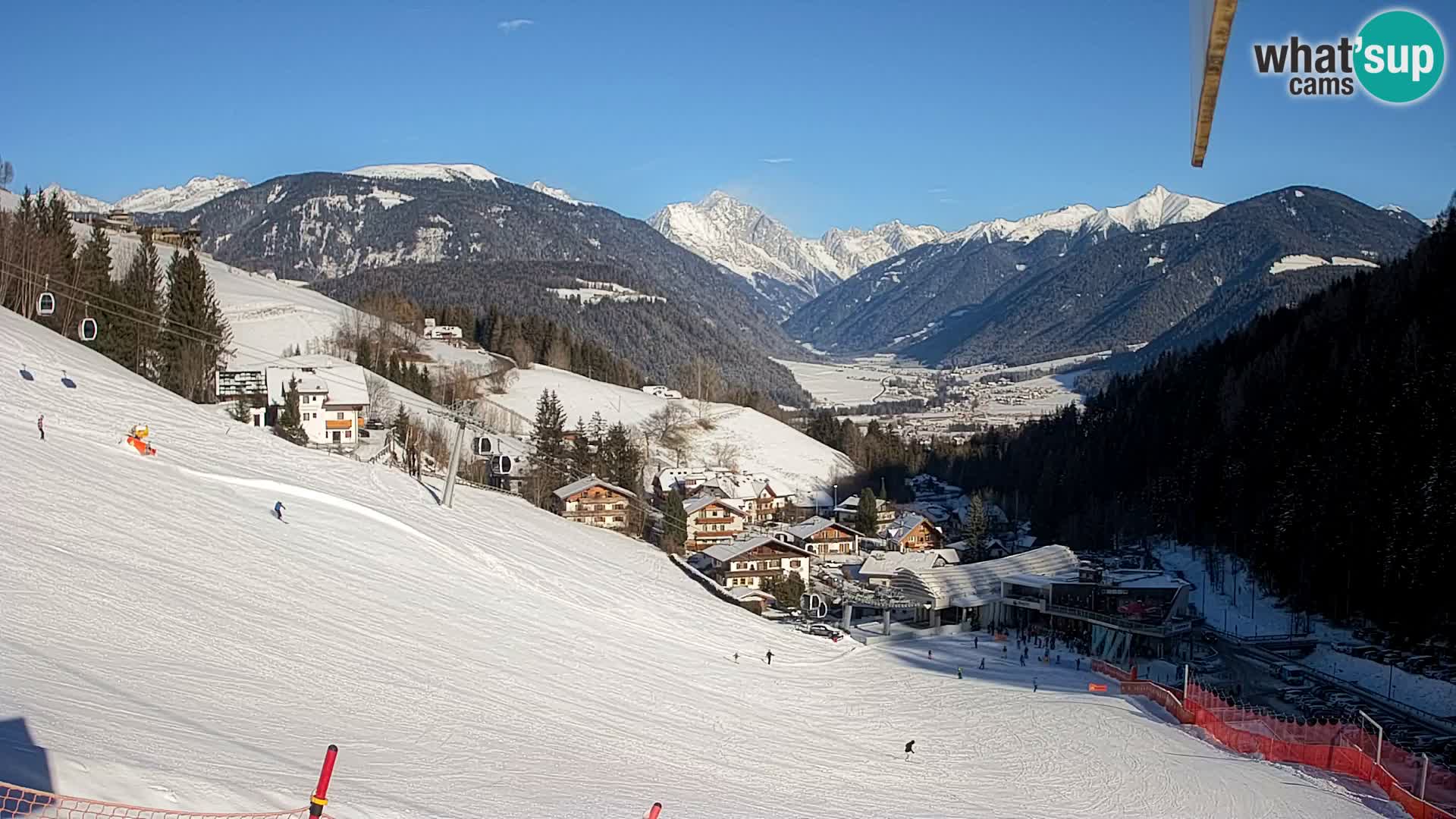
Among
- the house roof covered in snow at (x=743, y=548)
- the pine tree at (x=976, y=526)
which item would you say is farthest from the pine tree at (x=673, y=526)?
the pine tree at (x=976, y=526)

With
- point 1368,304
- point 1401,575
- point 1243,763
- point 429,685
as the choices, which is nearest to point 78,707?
point 429,685

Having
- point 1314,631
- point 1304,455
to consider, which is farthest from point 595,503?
point 1304,455

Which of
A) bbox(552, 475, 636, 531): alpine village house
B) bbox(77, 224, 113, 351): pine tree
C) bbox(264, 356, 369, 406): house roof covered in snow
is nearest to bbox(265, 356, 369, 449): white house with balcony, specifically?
bbox(264, 356, 369, 406): house roof covered in snow

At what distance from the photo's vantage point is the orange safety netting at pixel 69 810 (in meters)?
7.53

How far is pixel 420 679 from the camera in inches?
718

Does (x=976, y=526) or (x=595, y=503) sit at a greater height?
(x=976, y=526)

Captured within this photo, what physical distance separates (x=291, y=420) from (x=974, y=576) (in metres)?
32.2

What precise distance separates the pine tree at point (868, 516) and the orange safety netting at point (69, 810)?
2308 inches

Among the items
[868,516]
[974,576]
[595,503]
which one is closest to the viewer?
[974,576]

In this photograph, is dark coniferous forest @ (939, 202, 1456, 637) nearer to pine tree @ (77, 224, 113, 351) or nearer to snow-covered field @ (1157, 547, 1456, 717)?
snow-covered field @ (1157, 547, 1456, 717)

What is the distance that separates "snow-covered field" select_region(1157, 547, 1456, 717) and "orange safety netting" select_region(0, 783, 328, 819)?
109 feet

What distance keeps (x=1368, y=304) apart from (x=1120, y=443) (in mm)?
17575

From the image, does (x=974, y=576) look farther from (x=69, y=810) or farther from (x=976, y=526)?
(x=69, y=810)

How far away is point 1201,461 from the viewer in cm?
6194
